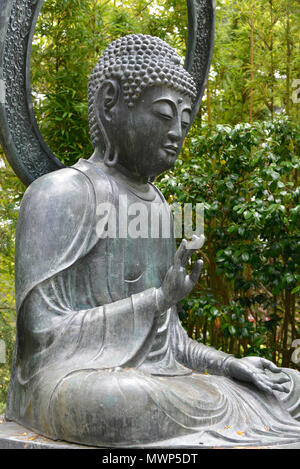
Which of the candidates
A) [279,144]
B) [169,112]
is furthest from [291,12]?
[169,112]

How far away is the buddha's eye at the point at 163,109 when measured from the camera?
139 inches

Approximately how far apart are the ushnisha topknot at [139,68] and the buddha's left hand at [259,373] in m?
1.48

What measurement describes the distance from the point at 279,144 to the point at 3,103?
2.23 meters

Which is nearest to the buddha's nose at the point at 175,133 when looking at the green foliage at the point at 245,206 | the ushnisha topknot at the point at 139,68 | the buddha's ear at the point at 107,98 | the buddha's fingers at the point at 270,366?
the ushnisha topknot at the point at 139,68

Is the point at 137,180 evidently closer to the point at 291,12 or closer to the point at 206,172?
the point at 206,172

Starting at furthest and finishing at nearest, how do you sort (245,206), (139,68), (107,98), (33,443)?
(245,206), (107,98), (139,68), (33,443)

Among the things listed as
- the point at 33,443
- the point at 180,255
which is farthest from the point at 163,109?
the point at 33,443

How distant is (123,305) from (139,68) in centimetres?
125

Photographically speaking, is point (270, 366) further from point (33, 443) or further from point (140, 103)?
point (140, 103)

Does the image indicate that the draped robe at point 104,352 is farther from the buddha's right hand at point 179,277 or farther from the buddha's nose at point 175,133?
the buddha's nose at point 175,133

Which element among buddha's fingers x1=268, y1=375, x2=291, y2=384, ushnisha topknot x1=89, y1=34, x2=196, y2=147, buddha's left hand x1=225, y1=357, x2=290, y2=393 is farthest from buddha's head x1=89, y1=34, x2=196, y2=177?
buddha's fingers x1=268, y1=375, x2=291, y2=384

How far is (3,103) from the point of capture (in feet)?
12.4

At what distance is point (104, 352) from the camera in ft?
10.5

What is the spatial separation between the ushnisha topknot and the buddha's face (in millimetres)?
45
